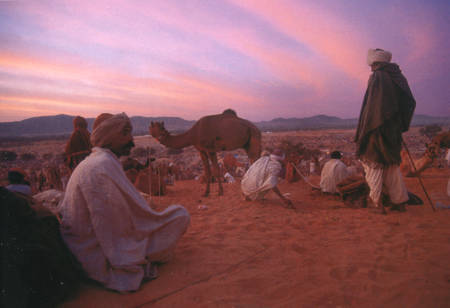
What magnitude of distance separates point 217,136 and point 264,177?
245 cm

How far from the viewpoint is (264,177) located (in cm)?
671

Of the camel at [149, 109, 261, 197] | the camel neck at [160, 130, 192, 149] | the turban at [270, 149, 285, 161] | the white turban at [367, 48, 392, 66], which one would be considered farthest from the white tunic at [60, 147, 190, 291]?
the camel neck at [160, 130, 192, 149]

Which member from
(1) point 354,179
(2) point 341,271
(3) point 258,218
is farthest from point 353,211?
(2) point 341,271

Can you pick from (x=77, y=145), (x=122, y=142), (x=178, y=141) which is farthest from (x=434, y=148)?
(x=77, y=145)

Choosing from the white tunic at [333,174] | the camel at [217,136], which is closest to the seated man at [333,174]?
the white tunic at [333,174]

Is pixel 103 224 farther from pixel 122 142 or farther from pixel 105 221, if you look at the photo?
pixel 122 142

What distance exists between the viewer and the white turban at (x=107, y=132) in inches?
115

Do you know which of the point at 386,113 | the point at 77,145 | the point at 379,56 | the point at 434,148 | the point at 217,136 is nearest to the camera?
the point at 386,113

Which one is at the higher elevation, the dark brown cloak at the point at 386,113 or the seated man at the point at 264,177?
the dark brown cloak at the point at 386,113

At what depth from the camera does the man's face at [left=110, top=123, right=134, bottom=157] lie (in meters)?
3.00

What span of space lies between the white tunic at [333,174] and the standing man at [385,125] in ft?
4.91

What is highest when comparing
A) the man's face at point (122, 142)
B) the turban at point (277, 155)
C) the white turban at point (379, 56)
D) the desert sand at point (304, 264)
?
the white turban at point (379, 56)

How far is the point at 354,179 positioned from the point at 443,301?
14.6 ft

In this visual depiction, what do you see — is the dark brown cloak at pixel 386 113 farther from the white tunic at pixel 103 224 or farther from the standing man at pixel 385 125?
the white tunic at pixel 103 224
